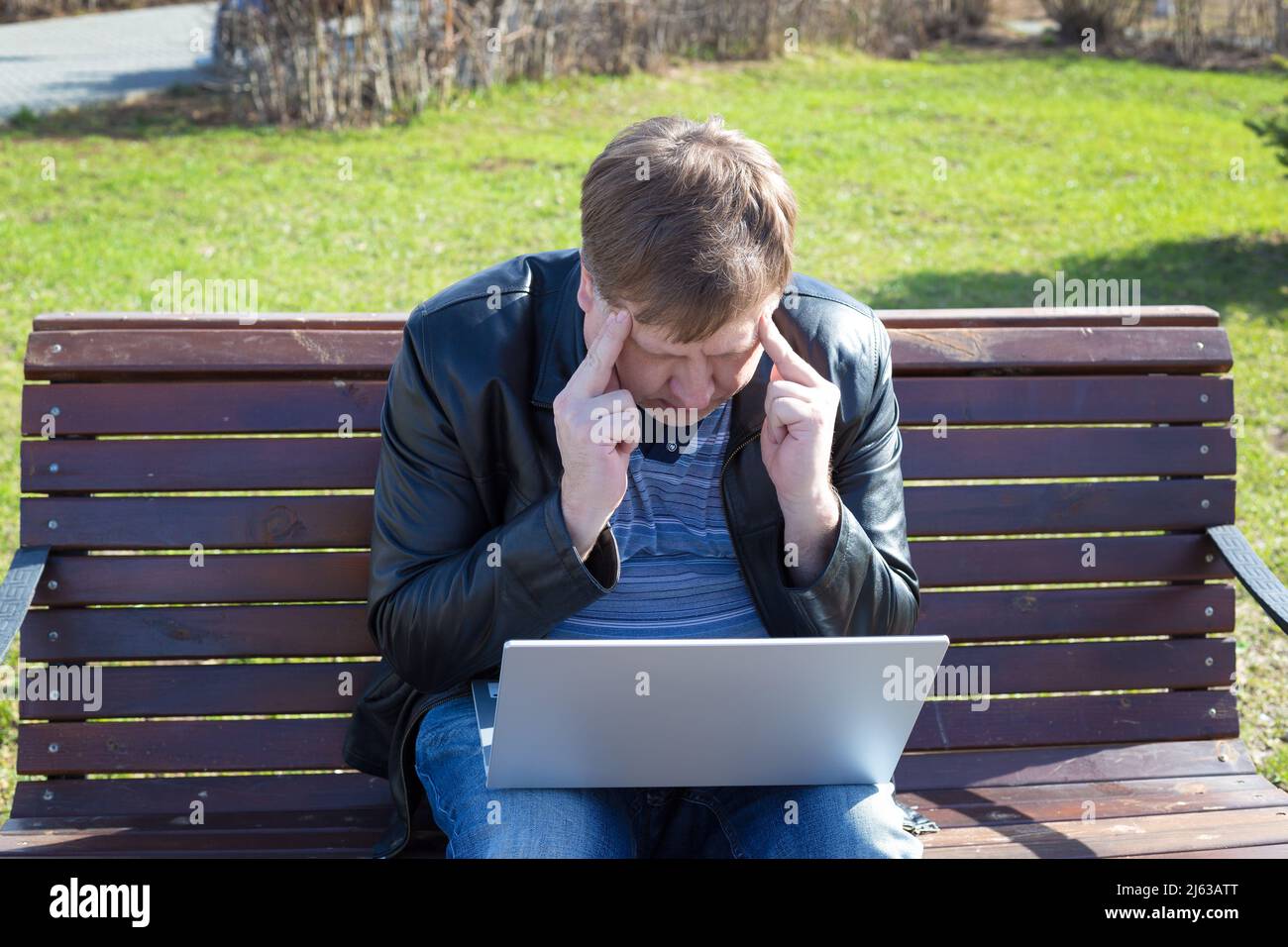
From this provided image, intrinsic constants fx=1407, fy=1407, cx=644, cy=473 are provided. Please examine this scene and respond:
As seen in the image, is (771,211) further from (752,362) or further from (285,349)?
(285,349)

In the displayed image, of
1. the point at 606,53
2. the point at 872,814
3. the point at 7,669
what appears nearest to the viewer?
the point at 872,814

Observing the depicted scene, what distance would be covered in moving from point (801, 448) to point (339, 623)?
120 centimetres

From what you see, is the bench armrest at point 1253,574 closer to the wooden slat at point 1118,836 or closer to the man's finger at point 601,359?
the wooden slat at point 1118,836

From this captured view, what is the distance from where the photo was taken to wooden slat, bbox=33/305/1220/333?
9.89 ft

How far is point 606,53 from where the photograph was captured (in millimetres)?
11805

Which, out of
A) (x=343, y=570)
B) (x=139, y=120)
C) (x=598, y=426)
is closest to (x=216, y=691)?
(x=343, y=570)

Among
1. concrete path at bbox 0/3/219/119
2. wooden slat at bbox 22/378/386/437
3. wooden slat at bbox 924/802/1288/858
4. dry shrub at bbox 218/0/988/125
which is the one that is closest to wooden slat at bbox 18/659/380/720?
wooden slat at bbox 22/378/386/437

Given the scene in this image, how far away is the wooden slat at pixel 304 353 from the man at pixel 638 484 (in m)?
0.50

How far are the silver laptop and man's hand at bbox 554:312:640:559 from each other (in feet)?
1.18

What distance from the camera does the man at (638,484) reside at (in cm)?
220

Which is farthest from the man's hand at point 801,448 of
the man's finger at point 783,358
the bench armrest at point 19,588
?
the bench armrest at point 19,588

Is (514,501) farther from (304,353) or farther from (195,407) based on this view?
(195,407)
